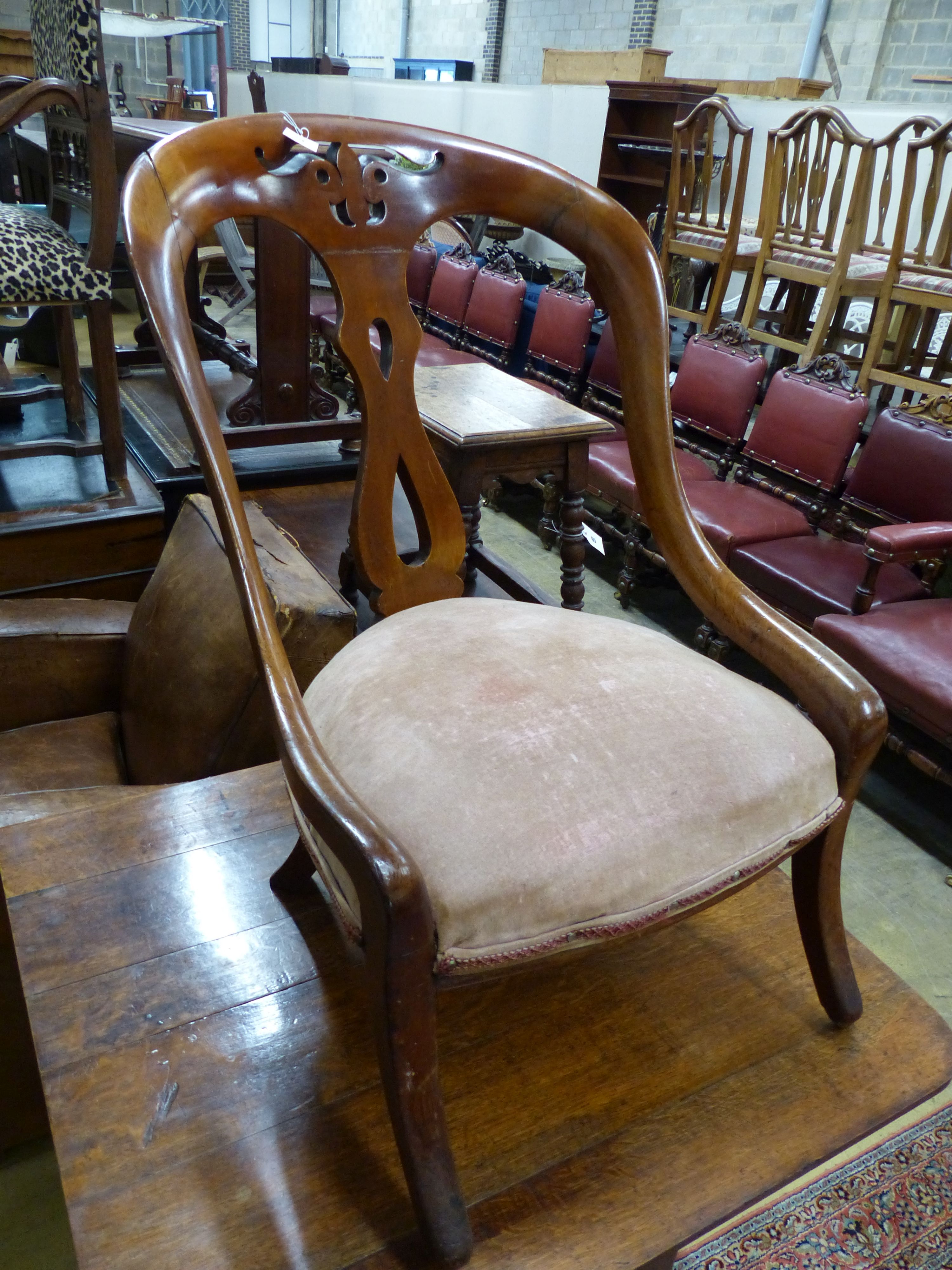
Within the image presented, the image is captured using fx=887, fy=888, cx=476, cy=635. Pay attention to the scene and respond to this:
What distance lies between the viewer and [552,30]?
8844 millimetres

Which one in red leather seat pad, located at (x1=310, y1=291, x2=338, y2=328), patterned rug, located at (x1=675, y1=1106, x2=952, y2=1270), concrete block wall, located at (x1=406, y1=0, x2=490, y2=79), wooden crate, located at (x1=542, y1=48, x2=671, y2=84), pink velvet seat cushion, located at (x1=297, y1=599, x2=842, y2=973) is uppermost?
concrete block wall, located at (x1=406, y1=0, x2=490, y2=79)

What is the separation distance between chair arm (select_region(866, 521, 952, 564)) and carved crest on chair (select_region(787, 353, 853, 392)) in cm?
64

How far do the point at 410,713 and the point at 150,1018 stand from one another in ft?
1.34

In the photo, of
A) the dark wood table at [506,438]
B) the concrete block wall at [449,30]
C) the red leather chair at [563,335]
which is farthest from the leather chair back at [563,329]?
the concrete block wall at [449,30]

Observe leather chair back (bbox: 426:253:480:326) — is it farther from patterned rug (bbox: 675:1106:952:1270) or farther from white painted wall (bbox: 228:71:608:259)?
patterned rug (bbox: 675:1106:952:1270)

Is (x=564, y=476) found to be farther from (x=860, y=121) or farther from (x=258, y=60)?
(x=258, y=60)

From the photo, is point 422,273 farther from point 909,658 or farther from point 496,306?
point 909,658

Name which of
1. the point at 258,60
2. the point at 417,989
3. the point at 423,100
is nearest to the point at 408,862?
the point at 417,989

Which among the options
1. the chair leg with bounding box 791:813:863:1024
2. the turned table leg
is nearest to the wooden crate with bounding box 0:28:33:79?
the turned table leg

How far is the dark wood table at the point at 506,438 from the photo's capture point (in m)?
1.76

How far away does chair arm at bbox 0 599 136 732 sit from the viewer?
4.59 ft

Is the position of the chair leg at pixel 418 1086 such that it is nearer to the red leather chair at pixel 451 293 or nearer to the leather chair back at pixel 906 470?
the leather chair back at pixel 906 470

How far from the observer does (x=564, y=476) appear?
1969 millimetres

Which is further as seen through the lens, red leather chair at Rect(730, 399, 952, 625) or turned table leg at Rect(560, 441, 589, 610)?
red leather chair at Rect(730, 399, 952, 625)
